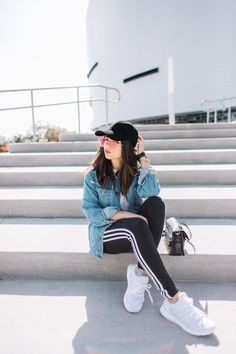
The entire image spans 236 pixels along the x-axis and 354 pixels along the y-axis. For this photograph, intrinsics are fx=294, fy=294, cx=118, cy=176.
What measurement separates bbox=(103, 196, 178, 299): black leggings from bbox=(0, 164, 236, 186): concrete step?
1.41 metres

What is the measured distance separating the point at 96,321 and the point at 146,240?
1.72 feet

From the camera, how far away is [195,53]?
52.0 ft

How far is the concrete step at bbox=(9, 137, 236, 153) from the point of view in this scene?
4188mm

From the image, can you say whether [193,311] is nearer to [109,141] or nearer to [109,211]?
[109,211]

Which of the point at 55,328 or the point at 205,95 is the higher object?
the point at 205,95

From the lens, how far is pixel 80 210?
2.72 meters

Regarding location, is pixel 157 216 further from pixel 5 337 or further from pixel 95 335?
pixel 5 337

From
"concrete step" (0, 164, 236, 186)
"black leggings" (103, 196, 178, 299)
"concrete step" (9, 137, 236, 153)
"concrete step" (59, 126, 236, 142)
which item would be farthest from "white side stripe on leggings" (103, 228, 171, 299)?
"concrete step" (59, 126, 236, 142)

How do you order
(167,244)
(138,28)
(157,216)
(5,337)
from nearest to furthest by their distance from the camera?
(5,337) → (157,216) → (167,244) → (138,28)

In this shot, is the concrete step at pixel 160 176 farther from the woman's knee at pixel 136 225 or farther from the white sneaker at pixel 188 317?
the white sneaker at pixel 188 317

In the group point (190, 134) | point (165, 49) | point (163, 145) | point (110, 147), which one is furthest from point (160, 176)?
point (165, 49)

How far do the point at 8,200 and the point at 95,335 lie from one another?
1665mm

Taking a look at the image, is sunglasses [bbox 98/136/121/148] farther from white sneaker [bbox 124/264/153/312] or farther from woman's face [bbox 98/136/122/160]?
white sneaker [bbox 124/264/153/312]

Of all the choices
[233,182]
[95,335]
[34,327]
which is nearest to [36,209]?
[34,327]
